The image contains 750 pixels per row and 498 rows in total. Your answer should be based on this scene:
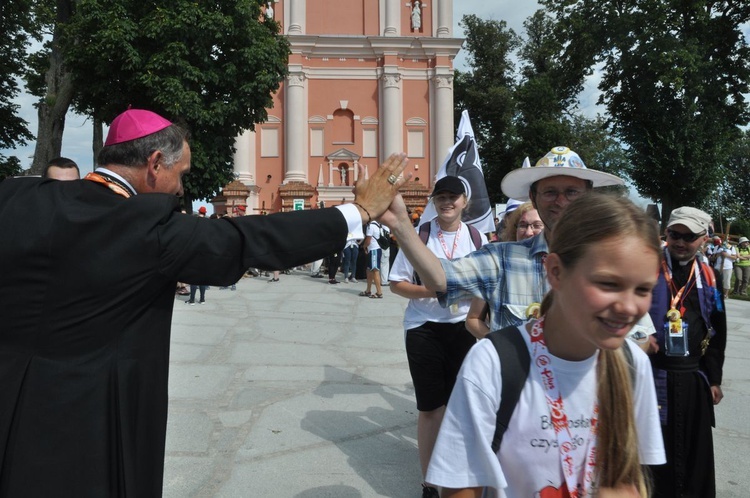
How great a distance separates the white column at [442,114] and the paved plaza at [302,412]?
29782mm

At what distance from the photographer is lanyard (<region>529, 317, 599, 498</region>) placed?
5.64ft

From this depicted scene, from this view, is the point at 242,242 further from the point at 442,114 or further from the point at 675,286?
the point at 442,114

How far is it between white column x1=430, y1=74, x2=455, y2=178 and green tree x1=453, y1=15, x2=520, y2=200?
812 cm

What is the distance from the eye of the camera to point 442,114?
38500mm

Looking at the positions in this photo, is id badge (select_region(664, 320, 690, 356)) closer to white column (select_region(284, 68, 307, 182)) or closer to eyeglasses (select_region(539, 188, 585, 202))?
eyeglasses (select_region(539, 188, 585, 202))

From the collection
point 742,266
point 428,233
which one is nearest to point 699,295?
point 428,233

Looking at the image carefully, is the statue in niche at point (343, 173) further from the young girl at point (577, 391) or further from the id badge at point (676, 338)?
the young girl at point (577, 391)

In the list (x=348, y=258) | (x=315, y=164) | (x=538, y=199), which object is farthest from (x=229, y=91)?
(x=538, y=199)

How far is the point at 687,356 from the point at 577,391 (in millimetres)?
1955

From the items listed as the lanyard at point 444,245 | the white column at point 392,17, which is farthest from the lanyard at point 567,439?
the white column at point 392,17

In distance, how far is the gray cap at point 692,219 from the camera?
135 inches

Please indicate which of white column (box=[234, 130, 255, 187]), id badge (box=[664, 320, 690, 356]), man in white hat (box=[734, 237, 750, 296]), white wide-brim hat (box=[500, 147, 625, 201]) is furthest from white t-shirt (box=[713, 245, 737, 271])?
white column (box=[234, 130, 255, 187])

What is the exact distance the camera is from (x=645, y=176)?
27.7 meters

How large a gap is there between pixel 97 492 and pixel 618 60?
3198 centimetres
